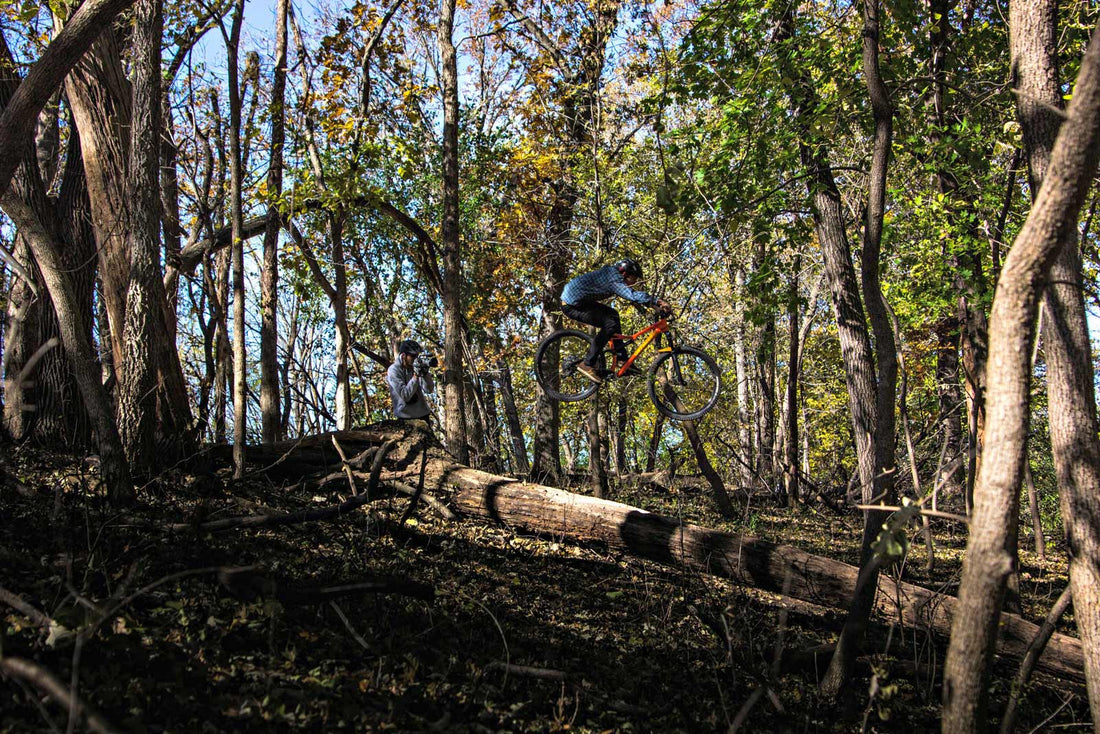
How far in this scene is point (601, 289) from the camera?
7.91m

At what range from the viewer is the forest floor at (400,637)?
3.12 m

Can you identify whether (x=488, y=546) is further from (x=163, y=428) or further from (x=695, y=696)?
(x=163, y=428)

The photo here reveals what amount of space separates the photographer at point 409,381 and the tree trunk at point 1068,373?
6.28m

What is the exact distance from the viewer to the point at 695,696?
4.26m

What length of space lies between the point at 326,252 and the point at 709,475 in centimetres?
912

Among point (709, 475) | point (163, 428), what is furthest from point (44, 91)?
point (709, 475)

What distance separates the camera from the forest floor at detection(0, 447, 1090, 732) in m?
3.12

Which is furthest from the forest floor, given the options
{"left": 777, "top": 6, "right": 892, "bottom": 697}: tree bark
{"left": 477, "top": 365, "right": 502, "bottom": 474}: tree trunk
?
{"left": 477, "top": 365, "right": 502, "bottom": 474}: tree trunk

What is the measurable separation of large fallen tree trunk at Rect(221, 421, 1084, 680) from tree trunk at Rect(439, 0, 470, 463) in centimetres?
138

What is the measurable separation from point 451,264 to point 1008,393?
765 cm

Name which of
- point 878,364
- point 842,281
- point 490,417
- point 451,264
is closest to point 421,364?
point 451,264

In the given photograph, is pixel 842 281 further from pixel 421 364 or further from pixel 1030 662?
pixel 421 364

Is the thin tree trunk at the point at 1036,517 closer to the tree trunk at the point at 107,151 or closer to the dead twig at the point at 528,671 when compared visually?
the dead twig at the point at 528,671

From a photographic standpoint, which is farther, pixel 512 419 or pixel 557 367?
pixel 512 419
